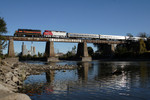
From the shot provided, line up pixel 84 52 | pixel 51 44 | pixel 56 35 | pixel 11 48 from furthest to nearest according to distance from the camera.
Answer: pixel 84 52 → pixel 56 35 → pixel 51 44 → pixel 11 48

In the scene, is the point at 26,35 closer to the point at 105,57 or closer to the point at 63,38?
the point at 63,38

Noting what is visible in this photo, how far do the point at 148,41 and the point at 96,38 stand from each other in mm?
33735

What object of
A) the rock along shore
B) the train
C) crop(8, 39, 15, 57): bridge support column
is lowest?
the rock along shore

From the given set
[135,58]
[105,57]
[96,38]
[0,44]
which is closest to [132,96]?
[0,44]

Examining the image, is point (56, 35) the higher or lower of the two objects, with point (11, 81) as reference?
higher

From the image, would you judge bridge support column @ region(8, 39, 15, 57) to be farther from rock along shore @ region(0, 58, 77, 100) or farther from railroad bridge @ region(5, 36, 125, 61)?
rock along shore @ region(0, 58, 77, 100)

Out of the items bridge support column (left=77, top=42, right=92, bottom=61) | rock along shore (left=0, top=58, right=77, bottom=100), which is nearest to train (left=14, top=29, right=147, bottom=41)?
bridge support column (left=77, top=42, right=92, bottom=61)

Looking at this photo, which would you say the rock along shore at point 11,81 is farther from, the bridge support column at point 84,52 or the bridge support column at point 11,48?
the bridge support column at point 84,52

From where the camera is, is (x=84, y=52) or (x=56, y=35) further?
(x=84, y=52)

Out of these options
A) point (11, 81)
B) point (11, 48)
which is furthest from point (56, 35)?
point (11, 81)

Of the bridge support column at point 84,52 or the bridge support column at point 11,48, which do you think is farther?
the bridge support column at point 84,52

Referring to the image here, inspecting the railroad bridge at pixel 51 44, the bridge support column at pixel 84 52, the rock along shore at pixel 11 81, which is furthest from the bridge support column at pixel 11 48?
the rock along shore at pixel 11 81

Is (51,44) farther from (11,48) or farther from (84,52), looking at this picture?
(84,52)

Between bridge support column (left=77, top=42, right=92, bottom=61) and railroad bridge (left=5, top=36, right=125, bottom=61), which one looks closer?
railroad bridge (left=5, top=36, right=125, bottom=61)
